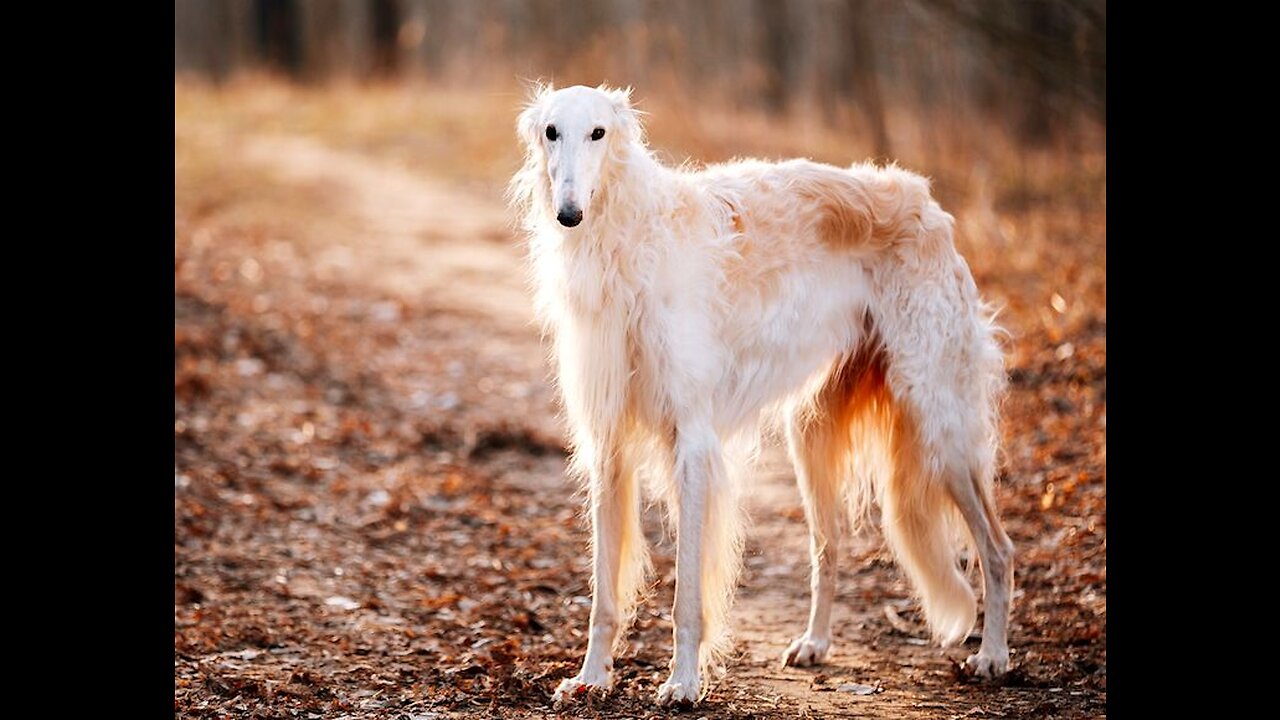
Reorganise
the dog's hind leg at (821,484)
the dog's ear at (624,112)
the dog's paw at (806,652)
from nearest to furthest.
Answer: the dog's ear at (624,112)
the dog's paw at (806,652)
the dog's hind leg at (821,484)

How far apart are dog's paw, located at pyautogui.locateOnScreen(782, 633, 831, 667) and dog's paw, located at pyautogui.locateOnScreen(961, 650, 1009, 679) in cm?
52

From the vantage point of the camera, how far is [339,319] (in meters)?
10.3

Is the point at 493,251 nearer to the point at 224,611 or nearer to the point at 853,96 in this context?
the point at 853,96

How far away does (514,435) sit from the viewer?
782 cm

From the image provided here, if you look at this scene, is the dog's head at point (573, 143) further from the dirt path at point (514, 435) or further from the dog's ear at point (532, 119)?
the dirt path at point (514, 435)

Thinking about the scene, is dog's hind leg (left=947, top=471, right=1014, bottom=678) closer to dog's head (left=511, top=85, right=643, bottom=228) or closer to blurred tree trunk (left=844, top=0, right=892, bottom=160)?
dog's head (left=511, top=85, right=643, bottom=228)

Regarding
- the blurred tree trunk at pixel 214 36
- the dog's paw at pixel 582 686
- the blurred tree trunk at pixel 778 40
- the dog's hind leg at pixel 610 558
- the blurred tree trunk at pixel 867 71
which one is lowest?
the dog's paw at pixel 582 686

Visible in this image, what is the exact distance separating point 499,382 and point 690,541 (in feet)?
16.2

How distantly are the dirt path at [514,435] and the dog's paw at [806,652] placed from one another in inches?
2.3

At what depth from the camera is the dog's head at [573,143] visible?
13.0ft

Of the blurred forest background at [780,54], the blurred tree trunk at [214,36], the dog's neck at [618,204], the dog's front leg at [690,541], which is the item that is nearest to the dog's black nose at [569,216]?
the dog's neck at [618,204]

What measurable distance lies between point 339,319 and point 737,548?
655cm

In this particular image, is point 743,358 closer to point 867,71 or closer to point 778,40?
point 867,71
